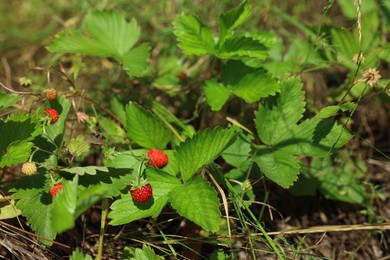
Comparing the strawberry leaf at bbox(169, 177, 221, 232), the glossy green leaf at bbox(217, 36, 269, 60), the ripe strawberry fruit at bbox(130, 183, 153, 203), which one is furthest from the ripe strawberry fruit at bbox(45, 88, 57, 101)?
the glossy green leaf at bbox(217, 36, 269, 60)

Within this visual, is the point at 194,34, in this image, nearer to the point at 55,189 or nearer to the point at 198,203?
the point at 198,203

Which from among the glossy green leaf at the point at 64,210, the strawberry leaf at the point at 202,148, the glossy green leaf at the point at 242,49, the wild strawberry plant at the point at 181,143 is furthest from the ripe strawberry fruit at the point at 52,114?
the glossy green leaf at the point at 242,49

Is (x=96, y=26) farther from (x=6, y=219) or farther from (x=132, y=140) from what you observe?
(x=6, y=219)

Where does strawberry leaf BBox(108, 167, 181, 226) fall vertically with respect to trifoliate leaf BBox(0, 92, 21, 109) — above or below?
below

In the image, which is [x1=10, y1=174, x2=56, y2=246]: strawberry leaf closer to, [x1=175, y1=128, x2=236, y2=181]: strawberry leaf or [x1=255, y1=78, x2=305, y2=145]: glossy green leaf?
[x1=175, y1=128, x2=236, y2=181]: strawberry leaf

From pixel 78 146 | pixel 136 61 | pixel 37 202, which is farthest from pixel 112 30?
pixel 37 202

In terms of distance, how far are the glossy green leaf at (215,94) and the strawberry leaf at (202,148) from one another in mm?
342

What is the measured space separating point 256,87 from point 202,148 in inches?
20.3

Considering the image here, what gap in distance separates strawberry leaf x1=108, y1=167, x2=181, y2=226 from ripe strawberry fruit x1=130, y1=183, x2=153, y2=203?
6cm

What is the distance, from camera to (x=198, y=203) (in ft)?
5.79

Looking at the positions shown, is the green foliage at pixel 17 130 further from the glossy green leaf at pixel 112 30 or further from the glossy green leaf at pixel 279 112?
the glossy green leaf at pixel 279 112

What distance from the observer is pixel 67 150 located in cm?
202

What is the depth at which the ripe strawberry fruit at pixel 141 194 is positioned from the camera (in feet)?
5.81

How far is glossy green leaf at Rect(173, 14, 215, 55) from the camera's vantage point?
2.22 m
